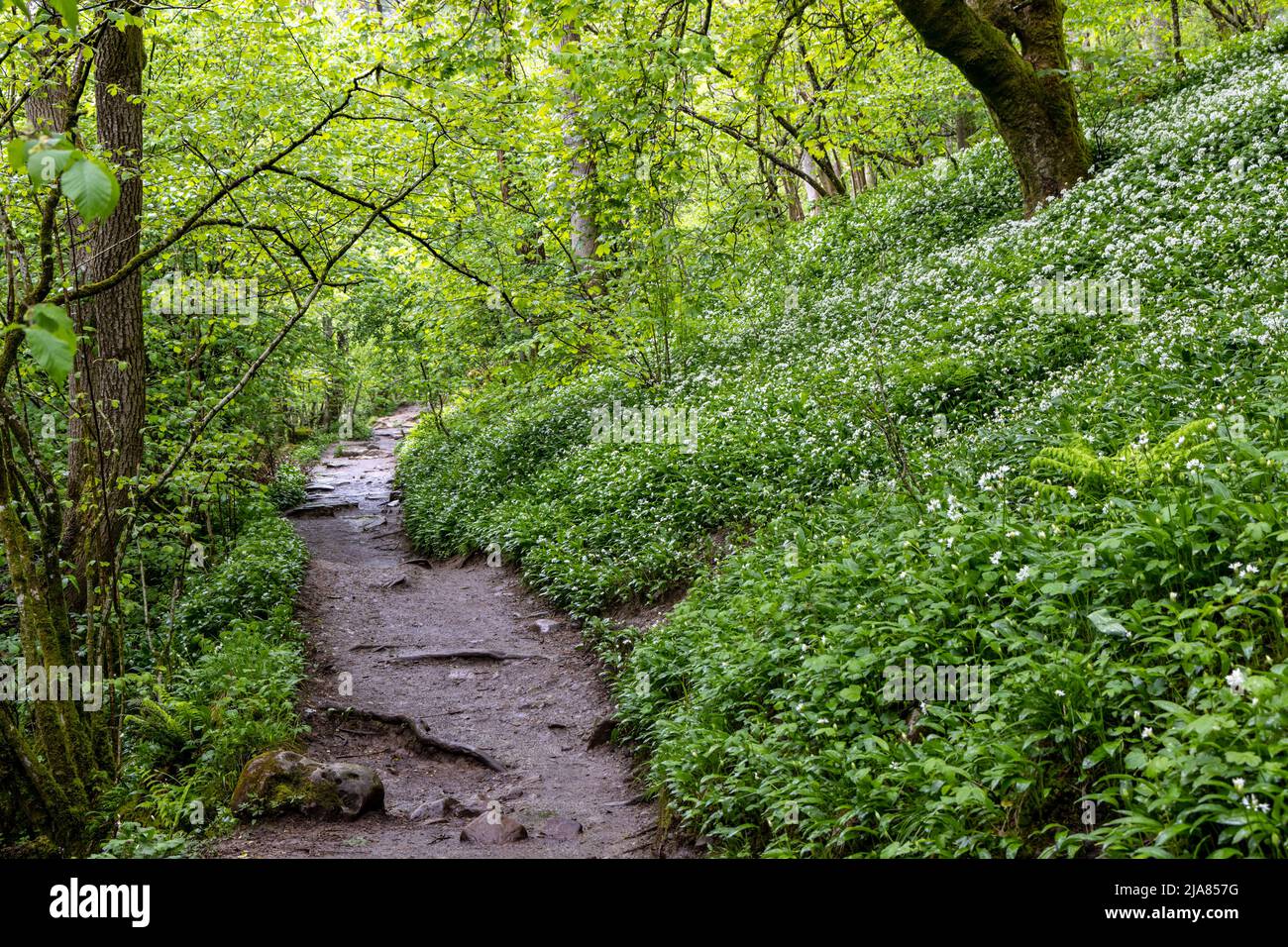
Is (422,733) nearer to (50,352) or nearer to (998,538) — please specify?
(998,538)

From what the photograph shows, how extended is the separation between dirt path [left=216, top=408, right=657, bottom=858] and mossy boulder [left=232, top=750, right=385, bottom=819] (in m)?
0.13

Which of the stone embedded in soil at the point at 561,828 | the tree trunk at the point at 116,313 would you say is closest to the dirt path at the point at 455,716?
the stone embedded in soil at the point at 561,828

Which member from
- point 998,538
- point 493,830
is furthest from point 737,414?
point 493,830

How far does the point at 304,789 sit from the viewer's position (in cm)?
618

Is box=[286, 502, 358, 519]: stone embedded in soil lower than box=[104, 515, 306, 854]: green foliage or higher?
higher

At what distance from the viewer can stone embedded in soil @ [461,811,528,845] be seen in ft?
18.9

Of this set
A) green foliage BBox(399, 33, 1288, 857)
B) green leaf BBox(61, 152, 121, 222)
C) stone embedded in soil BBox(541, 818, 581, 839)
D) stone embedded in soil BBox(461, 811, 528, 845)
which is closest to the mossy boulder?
stone embedded in soil BBox(461, 811, 528, 845)

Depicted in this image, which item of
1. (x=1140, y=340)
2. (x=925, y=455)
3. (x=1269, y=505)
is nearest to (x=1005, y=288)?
(x=1140, y=340)

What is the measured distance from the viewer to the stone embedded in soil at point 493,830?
5.75 m

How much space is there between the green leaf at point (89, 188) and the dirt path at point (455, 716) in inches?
179

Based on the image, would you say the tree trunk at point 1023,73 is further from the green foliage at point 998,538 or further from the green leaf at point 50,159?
the green leaf at point 50,159

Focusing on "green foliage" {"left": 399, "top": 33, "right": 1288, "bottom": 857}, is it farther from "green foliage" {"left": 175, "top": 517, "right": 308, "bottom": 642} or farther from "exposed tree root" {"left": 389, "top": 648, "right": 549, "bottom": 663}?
"green foliage" {"left": 175, "top": 517, "right": 308, "bottom": 642}

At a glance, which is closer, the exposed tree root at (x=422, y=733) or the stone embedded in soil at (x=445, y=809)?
the stone embedded in soil at (x=445, y=809)
